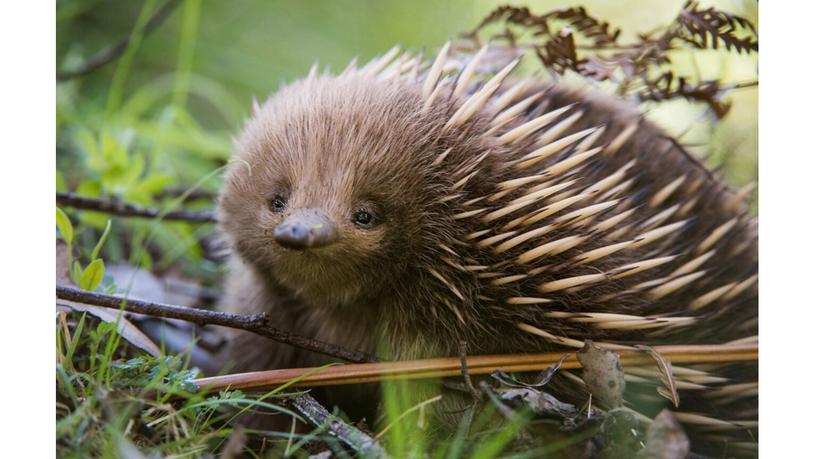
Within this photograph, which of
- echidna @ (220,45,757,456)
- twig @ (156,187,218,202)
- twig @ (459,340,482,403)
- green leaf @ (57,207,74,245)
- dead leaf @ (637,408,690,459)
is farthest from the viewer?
twig @ (156,187,218,202)

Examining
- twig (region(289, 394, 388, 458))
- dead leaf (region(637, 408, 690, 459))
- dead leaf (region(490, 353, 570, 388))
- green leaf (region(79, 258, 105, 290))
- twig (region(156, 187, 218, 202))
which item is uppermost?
twig (region(156, 187, 218, 202))

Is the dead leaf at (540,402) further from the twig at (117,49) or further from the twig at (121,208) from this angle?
the twig at (117,49)

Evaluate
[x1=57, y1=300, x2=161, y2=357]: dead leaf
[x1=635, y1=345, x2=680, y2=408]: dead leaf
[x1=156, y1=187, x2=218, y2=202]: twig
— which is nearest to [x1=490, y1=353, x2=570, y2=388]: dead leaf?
[x1=635, y1=345, x2=680, y2=408]: dead leaf

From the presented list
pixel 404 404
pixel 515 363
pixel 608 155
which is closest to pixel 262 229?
pixel 404 404

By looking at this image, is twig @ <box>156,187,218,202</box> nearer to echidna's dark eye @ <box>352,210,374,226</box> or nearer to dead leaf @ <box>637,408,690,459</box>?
echidna's dark eye @ <box>352,210,374,226</box>

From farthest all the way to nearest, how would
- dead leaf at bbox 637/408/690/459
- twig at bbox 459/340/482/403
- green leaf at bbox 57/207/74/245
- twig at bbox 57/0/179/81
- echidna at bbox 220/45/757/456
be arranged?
1. twig at bbox 57/0/179/81
2. green leaf at bbox 57/207/74/245
3. echidna at bbox 220/45/757/456
4. twig at bbox 459/340/482/403
5. dead leaf at bbox 637/408/690/459

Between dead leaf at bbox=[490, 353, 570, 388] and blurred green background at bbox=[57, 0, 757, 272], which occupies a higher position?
blurred green background at bbox=[57, 0, 757, 272]

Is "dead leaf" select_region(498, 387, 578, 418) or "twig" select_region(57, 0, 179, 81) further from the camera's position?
"twig" select_region(57, 0, 179, 81)

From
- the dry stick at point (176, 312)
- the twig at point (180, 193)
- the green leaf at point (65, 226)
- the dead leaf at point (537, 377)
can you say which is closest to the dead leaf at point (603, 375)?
the dead leaf at point (537, 377)
